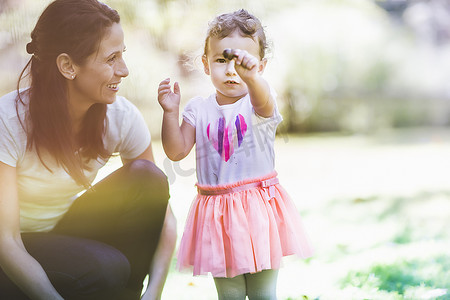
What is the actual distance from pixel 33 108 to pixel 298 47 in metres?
5.72

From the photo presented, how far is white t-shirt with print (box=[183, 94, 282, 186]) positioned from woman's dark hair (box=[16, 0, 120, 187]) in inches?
14.4

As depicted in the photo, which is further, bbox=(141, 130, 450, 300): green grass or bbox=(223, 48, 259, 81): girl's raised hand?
bbox=(141, 130, 450, 300): green grass

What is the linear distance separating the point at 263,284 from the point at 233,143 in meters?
0.38

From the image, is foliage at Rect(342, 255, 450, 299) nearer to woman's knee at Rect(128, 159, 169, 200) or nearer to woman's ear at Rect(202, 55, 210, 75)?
woman's knee at Rect(128, 159, 169, 200)

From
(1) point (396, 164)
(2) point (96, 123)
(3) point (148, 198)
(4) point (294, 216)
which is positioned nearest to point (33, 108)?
(2) point (96, 123)

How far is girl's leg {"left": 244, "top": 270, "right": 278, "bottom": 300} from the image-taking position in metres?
1.50

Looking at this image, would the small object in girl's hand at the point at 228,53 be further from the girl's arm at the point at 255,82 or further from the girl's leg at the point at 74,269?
the girl's leg at the point at 74,269

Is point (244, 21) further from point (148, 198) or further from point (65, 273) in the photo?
point (65, 273)

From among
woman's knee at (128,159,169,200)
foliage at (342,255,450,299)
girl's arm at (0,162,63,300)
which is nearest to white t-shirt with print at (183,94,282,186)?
woman's knee at (128,159,169,200)

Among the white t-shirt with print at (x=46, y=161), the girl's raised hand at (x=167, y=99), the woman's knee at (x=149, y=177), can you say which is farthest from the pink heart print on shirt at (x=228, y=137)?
the white t-shirt with print at (x=46, y=161)

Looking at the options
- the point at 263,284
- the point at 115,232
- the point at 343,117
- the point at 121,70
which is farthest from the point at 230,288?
the point at 343,117

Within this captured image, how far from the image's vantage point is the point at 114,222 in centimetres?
170

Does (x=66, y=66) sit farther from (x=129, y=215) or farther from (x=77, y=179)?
(x=129, y=215)

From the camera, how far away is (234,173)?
146 cm
